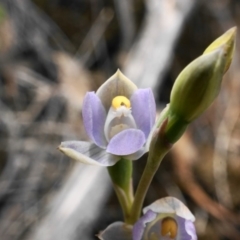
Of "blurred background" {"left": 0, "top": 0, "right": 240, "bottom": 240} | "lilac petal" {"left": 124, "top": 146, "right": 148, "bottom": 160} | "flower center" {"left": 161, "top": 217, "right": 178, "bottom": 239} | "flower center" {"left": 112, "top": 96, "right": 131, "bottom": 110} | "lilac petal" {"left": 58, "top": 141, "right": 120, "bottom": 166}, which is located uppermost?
"flower center" {"left": 112, "top": 96, "right": 131, "bottom": 110}

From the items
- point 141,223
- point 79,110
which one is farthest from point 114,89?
point 79,110

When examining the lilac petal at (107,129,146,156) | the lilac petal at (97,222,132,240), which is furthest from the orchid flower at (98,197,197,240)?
the lilac petal at (107,129,146,156)

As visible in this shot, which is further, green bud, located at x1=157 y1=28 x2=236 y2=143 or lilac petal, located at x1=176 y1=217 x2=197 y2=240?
lilac petal, located at x1=176 y1=217 x2=197 y2=240

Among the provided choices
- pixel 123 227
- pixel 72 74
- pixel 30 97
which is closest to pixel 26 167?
pixel 30 97

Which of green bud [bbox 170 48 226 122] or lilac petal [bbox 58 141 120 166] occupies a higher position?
green bud [bbox 170 48 226 122]

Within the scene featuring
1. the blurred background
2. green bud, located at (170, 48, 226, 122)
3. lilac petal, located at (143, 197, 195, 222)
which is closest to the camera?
green bud, located at (170, 48, 226, 122)

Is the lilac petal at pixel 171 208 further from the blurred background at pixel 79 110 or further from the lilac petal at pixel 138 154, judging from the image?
the blurred background at pixel 79 110

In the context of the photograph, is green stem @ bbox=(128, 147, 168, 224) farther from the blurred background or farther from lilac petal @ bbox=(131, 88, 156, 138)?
the blurred background

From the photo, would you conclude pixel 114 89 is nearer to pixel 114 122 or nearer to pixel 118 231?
pixel 114 122
